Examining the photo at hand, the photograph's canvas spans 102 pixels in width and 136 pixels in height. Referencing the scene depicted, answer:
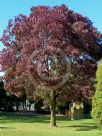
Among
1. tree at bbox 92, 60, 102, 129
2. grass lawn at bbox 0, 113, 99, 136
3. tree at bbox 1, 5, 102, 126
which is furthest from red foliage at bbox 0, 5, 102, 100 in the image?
tree at bbox 92, 60, 102, 129

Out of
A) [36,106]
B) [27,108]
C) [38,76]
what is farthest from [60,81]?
[27,108]

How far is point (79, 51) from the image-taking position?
1340 inches

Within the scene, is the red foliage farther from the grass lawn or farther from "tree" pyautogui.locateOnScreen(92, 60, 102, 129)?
"tree" pyautogui.locateOnScreen(92, 60, 102, 129)

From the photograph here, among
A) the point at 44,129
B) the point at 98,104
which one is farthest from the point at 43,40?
the point at 98,104

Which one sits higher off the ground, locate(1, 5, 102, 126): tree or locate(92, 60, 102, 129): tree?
locate(1, 5, 102, 126): tree

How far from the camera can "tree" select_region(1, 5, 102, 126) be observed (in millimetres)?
33469

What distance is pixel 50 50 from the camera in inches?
1300

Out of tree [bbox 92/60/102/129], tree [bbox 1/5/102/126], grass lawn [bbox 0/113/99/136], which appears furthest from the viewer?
tree [bbox 1/5/102/126]

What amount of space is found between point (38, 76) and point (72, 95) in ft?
11.5

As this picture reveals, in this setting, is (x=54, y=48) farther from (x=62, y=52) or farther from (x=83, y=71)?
(x=83, y=71)

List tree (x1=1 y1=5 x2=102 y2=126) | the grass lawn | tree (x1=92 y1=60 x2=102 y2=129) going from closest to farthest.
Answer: tree (x1=92 y1=60 x2=102 y2=129) → the grass lawn → tree (x1=1 y1=5 x2=102 y2=126)

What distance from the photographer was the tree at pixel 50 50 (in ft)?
110

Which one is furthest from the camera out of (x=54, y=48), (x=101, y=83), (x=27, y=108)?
(x=27, y=108)

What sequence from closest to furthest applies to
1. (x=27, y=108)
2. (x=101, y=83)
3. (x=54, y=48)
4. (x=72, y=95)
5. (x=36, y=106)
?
(x=101, y=83), (x=54, y=48), (x=72, y=95), (x=36, y=106), (x=27, y=108)
